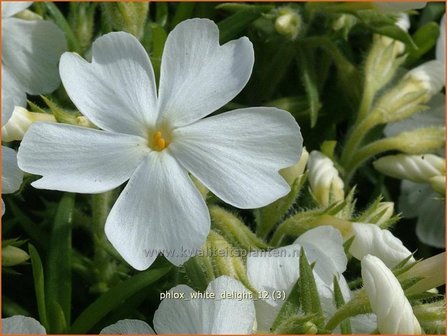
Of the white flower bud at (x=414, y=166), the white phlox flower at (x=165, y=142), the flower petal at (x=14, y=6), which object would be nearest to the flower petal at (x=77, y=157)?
the white phlox flower at (x=165, y=142)

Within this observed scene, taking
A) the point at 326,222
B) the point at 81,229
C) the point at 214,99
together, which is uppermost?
the point at 214,99

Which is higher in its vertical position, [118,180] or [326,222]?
[118,180]

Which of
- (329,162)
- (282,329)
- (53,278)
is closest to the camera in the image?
(282,329)

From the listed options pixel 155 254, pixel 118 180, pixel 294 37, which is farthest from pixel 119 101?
pixel 294 37

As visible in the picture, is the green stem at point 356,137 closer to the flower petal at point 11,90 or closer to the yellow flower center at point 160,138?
the yellow flower center at point 160,138

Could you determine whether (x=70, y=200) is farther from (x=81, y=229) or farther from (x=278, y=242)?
(x=278, y=242)

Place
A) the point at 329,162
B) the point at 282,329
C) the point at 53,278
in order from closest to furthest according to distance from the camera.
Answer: the point at 282,329, the point at 53,278, the point at 329,162

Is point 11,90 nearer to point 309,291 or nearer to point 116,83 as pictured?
point 116,83

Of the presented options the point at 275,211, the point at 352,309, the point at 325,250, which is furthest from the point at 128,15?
the point at 352,309
